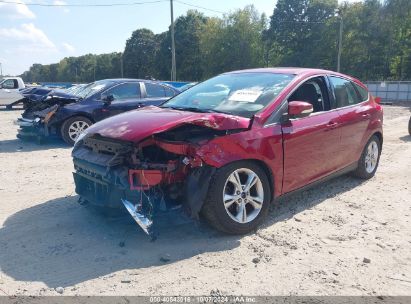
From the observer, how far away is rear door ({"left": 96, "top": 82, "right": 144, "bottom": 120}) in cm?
953

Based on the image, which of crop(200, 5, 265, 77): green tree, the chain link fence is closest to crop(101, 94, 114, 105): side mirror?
the chain link fence

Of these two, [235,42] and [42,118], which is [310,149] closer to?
[42,118]

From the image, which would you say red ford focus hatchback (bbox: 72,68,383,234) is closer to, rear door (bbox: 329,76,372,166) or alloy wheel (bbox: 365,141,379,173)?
rear door (bbox: 329,76,372,166)

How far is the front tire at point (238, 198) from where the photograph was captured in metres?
3.79

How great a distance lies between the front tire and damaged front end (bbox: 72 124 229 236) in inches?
4.7

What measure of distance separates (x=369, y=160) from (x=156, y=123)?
3751mm

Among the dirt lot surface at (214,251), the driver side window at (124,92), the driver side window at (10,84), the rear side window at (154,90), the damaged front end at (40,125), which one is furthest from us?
the driver side window at (10,84)

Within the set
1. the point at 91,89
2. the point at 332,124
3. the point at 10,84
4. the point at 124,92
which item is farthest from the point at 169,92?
the point at 10,84

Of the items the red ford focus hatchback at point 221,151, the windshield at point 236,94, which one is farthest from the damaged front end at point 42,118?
the red ford focus hatchback at point 221,151

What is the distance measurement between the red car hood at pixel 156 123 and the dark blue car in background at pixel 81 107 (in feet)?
17.4

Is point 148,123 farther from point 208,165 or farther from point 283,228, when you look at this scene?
point 283,228

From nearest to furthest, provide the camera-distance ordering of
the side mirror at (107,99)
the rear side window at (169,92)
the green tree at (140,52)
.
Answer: the side mirror at (107,99) → the rear side window at (169,92) → the green tree at (140,52)

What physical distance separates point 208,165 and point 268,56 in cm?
5906

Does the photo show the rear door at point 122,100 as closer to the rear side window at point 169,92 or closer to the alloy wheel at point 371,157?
the rear side window at point 169,92
